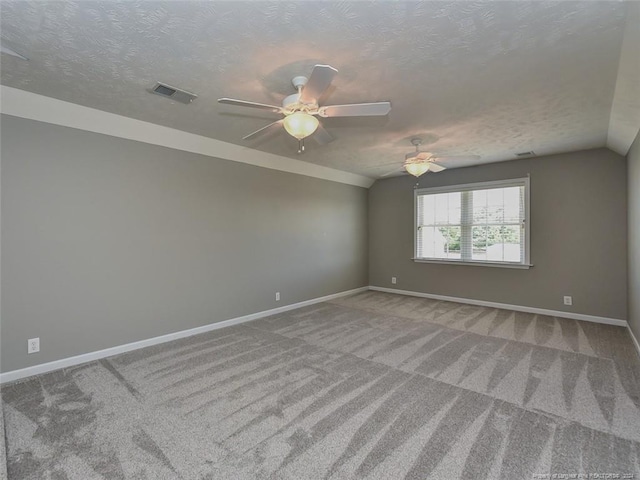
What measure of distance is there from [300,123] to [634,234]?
4078mm

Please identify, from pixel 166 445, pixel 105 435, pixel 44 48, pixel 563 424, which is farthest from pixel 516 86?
pixel 105 435

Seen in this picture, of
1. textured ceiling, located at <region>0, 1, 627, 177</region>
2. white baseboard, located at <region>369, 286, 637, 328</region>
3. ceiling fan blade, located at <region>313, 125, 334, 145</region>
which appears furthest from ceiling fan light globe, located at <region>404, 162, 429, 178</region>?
white baseboard, located at <region>369, 286, 637, 328</region>

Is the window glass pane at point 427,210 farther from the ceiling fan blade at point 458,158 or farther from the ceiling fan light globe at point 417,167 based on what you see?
the ceiling fan light globe at point 417,167

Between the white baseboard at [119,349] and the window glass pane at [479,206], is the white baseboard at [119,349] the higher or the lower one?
the lower one

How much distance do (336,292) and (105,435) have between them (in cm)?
458

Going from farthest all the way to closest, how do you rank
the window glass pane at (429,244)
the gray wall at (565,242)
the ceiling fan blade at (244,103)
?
1. the window glass pane at (429,244)
2. the gray wall at (565,242)
3. the ceiling fan blade at (244,103)

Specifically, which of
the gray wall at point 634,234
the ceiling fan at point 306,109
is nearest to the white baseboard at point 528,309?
the gray wall at point 634,234

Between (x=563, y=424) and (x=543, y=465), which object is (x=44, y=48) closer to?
(x=543, y=465)

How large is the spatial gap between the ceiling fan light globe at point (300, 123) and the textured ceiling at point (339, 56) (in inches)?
12.8

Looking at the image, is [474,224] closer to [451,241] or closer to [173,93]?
[451,241]

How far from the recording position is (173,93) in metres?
2.71

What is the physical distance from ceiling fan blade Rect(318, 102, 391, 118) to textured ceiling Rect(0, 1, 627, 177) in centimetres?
30

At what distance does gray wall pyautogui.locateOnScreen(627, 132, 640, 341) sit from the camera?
3.32 meters

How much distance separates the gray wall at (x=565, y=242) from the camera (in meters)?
4.34
